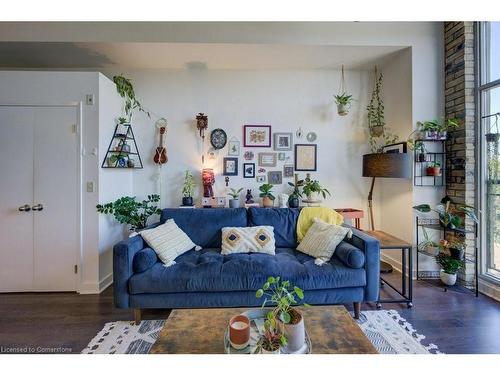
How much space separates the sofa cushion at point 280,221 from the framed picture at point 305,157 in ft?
2.76

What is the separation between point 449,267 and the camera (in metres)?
2.56

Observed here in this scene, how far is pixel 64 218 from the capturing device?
8.40ft

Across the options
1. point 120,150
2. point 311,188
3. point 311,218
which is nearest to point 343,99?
point 311,188

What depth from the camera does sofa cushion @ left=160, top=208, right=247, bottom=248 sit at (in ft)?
8.61

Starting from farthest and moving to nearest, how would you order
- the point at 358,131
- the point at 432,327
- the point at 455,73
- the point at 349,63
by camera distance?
1. the point at 358,131
2. the point at 349,63
3. the point at 455,73
4. the point at 432,327

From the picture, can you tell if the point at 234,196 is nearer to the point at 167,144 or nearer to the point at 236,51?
the point at 167,144

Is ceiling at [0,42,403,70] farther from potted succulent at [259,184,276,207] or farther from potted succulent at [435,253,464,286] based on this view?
potted succulent at [435,253,464,286]

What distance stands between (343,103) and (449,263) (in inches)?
86.9

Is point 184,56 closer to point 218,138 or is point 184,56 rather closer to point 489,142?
point 218,138

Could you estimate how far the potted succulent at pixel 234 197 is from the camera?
3.13 metres

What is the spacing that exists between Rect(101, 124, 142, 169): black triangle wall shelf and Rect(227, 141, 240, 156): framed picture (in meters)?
1.24

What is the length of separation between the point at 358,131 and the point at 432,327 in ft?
7.95
